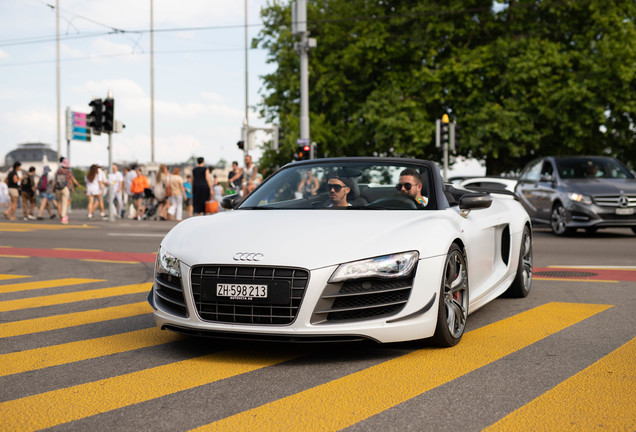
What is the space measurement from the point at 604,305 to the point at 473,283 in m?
1.92

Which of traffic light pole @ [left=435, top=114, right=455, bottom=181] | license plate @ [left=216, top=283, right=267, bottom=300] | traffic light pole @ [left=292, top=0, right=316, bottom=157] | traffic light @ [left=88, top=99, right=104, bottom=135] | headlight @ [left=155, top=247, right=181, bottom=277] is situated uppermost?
traffic light pole @ [left=292, top=0, right=316, bottom=157]

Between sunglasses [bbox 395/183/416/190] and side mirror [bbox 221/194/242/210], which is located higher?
sunglasses [bbox 395/183/416/190]

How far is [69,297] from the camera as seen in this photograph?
311 inches

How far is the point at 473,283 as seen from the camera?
19.6 ft

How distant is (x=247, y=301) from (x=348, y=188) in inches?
63.8

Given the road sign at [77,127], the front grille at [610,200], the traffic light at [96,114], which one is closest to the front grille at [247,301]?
the front grille at [610,200]

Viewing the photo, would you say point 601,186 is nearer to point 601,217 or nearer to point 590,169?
point 601,217

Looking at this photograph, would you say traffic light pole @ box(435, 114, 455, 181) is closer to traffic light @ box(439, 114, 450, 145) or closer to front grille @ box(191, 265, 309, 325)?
traffic light @ box(439, 114, 450, 145)

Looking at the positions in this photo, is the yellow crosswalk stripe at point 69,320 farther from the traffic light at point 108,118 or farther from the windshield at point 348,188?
the traffic light at point 108,118

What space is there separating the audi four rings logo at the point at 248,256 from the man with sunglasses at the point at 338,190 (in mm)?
1254

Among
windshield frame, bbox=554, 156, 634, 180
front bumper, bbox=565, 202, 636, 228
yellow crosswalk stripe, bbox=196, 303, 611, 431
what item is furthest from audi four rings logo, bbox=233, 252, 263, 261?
windshield frame, bbox=554, 156, 634, 180

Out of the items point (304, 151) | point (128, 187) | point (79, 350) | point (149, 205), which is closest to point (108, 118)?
point (128, 187)

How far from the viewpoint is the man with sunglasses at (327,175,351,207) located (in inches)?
A: 234

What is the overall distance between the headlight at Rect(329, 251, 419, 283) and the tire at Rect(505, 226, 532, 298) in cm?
308
